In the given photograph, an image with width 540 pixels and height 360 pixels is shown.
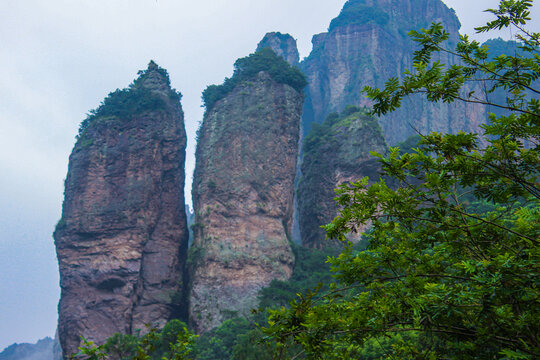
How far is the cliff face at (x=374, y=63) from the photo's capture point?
4772 centimetres

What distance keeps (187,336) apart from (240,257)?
18.5 metres

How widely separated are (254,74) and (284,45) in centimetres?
2640

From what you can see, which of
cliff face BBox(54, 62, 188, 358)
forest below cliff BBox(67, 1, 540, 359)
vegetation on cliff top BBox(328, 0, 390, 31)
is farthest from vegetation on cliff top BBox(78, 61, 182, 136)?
vegetation on cliff top BBox(328, 0, 390, 31)

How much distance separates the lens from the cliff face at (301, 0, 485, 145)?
4772 centimetres

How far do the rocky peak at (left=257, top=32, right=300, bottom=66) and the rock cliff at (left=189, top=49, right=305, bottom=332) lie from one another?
22.1 meters

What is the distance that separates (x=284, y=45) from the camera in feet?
180

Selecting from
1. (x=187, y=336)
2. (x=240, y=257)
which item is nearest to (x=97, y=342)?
(x=240, y=257)

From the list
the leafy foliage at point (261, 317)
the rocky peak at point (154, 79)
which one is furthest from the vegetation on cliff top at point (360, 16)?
the leafy foliage at point (261, 317)

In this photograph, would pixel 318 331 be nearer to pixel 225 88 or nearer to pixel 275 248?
pixel 275 248

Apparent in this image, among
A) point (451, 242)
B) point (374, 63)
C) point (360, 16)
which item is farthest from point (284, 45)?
point (451, 242)

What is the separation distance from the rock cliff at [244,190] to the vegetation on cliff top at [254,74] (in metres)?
0.09

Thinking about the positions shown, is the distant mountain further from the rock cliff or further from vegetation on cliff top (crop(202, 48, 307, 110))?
vegetation on cliff top (crop(202, 48, 307, 110))

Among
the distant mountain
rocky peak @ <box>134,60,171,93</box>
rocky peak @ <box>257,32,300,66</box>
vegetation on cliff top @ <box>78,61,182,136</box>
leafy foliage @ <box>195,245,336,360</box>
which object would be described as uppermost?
rocky peak @ <box>257,32,300,66</box>

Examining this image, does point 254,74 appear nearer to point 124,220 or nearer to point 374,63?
point 124,220
